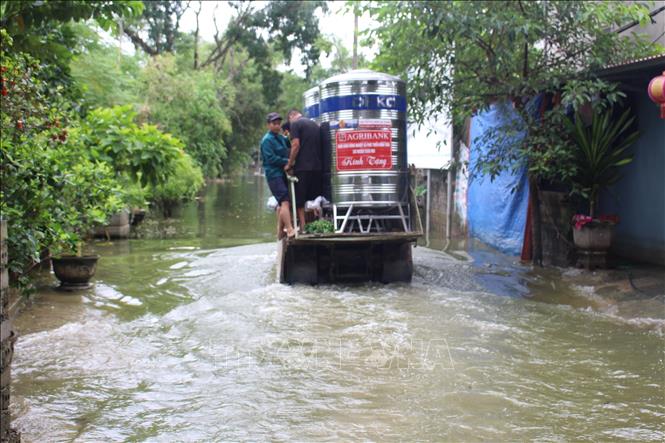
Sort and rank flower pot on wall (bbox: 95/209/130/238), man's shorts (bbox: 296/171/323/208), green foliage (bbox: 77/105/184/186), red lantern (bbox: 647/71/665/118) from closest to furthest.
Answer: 1. red lantern (bbox: 647/71/665/118)
2. green foliage (bbox: 77/105/184/186)
3. man's shorts (bbox: 296/171/323/208)
4. flower pot on wall (bbox: 95/209/130/238)

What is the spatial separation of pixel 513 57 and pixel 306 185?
160 inches

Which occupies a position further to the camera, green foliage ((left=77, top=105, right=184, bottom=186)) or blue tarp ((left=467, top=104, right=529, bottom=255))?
blue tarp ((left=467, top=104, right=529, bottom=255))

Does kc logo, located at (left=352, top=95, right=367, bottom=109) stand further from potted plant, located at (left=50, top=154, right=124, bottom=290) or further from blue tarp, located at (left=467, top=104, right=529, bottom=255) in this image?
potted plant, located at (left=50, top=154, right=124, bottom=290)

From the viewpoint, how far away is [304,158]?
1061 cm

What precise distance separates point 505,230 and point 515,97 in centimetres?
340

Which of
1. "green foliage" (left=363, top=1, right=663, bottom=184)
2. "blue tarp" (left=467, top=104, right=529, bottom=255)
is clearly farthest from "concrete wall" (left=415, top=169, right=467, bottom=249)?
"green foliage" (left=363, top=1, right=663, bottom=184)

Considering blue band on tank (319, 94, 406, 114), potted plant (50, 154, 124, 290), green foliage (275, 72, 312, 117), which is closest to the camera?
potted plant (50, 154, 124, 290)

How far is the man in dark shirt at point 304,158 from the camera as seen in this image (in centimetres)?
1054

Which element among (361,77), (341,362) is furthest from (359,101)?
(341,362)

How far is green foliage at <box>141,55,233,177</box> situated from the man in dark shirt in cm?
1919

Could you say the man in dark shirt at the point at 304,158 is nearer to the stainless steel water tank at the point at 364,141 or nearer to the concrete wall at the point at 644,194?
the stainless steel water tank at the point at 364,141

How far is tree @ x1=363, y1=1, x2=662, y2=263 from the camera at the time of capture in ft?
34.9

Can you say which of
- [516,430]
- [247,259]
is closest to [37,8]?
[516,430]

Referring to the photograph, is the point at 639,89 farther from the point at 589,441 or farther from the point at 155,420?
the point at 155,420
